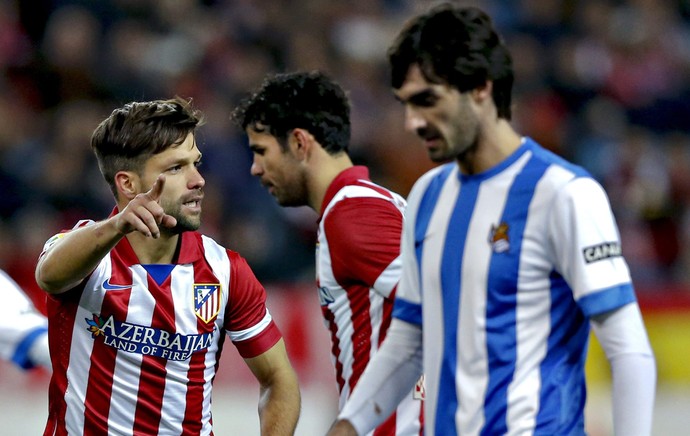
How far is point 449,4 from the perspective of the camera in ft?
11.0

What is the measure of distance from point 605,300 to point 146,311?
1.65m

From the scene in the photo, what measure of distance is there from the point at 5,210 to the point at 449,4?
6621 mm

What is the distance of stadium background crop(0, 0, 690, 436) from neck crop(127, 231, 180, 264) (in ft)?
14.3

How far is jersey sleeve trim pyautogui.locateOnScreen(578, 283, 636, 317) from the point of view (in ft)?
9.88

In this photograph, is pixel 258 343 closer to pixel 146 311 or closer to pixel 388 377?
pixel 146 311

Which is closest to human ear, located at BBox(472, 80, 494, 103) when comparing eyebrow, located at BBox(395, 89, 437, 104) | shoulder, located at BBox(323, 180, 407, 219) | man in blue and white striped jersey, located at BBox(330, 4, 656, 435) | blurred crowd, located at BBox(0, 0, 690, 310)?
man in blue and white striped jersey, located at BBox(330, 4, 656, 435)

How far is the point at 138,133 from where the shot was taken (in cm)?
406

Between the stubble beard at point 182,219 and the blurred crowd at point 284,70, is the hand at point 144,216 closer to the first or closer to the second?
the stubble beard at point 182,219

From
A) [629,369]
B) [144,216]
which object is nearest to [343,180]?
[144,216]

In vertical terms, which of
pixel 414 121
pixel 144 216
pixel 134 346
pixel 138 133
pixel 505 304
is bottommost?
pixel 134 346

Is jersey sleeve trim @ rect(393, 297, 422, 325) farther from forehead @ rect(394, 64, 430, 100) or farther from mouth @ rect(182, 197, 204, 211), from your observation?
mouth @ rect(182, 197, 204, 211)

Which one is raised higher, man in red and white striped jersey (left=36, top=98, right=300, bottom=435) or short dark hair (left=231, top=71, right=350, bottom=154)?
short dark hair (left=231, top=71, right=350, bottom=154)

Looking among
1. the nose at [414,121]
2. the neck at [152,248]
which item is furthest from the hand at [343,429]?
the neck at [152,248]

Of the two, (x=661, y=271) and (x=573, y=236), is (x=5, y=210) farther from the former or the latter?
(x=573, y=236)
